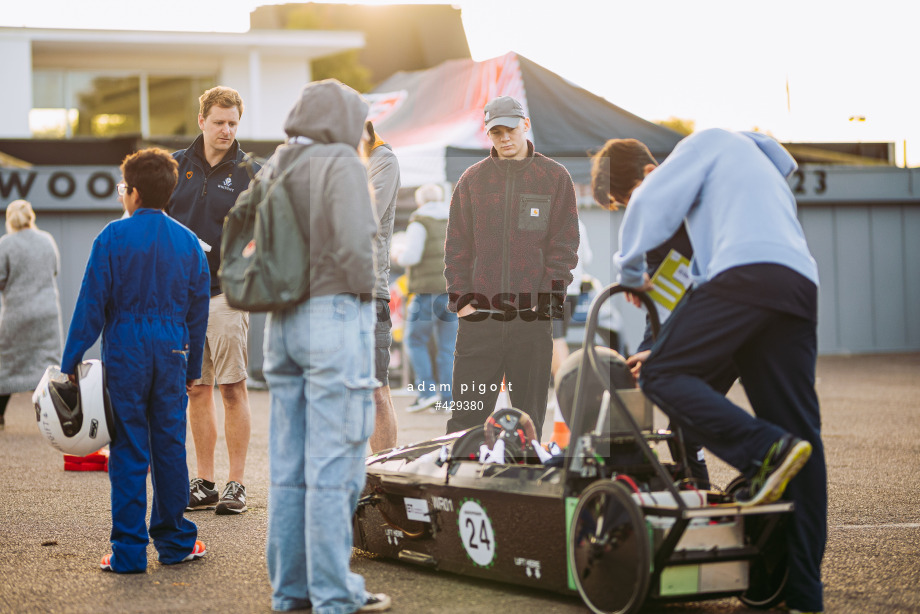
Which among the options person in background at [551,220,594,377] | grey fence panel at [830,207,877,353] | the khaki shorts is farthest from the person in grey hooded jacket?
grey fence panel at [830,207,877,353]

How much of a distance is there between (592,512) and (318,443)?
93cm

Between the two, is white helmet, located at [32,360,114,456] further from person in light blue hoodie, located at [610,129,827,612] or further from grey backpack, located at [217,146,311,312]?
person in light blue hoodie, located at [610,129,827,612]

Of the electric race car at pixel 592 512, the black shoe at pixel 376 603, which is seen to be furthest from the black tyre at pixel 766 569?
the black shoe at pixel 376 603

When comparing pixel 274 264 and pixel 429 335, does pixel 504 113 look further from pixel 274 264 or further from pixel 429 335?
pixel 429 335

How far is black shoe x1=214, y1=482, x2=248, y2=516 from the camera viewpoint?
17.4 feet

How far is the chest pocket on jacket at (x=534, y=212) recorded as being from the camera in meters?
5.05

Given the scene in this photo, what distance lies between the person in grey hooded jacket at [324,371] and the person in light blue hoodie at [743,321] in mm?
958

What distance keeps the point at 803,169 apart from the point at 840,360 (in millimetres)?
3230

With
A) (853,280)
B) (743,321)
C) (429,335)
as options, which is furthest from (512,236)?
(853,280)

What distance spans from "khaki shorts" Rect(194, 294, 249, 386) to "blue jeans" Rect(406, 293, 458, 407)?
4604 mm

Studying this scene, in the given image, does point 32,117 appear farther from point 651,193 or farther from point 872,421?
point 651,193

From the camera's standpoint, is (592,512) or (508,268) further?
(508,268)

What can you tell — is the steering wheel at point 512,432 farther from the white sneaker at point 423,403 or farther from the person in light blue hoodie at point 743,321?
the white sneaker at point 423,403

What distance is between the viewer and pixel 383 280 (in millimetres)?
5270
